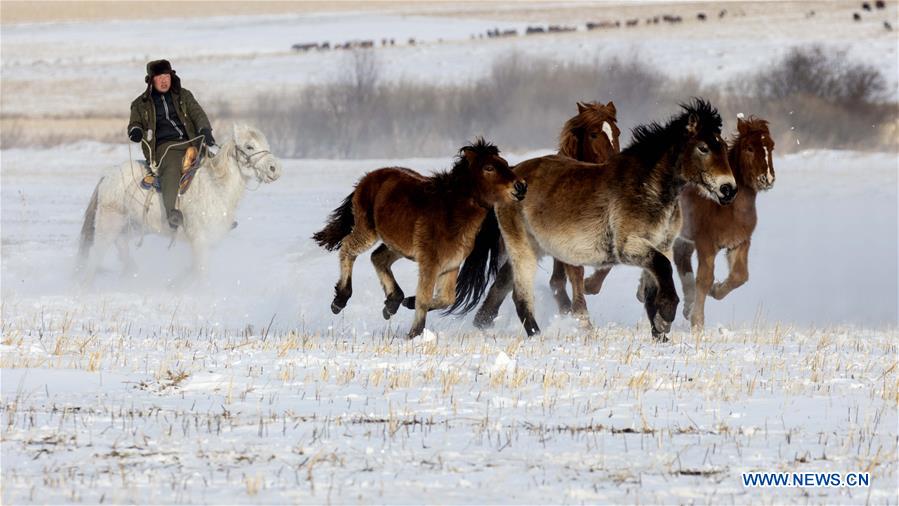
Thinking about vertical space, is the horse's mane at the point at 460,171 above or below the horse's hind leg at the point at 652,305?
above

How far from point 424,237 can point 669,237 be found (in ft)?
5.73

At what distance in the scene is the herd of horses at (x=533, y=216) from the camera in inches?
384

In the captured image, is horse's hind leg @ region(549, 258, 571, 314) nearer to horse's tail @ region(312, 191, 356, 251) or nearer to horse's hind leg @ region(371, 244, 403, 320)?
horse's hind leg @ region(371, 244, 403, 320)

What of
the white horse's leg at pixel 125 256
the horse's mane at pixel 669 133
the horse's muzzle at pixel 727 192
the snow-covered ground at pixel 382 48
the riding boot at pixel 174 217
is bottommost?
the snow-covered ground at pixel 382 48

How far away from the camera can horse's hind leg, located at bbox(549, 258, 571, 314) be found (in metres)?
11.6

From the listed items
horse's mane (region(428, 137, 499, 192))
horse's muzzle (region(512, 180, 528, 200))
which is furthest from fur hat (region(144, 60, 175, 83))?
horse's muzzle (region(512, 180, 528, 200))

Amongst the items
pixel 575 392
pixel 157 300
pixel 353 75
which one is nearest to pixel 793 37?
pixel 353 75

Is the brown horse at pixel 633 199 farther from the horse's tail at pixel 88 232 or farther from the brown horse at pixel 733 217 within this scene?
the horse's tail at pixel 88 232

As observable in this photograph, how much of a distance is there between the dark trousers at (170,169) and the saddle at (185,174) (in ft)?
0.15

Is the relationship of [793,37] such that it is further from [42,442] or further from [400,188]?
[42,442]

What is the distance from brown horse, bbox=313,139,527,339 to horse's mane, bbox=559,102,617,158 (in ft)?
3.82

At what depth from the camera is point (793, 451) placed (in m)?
6.30

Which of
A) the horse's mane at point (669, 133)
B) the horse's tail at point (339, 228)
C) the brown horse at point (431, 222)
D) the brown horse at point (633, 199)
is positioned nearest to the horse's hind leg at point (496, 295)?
the brown horse at point (431, 222)

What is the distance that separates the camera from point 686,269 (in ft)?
39.4
